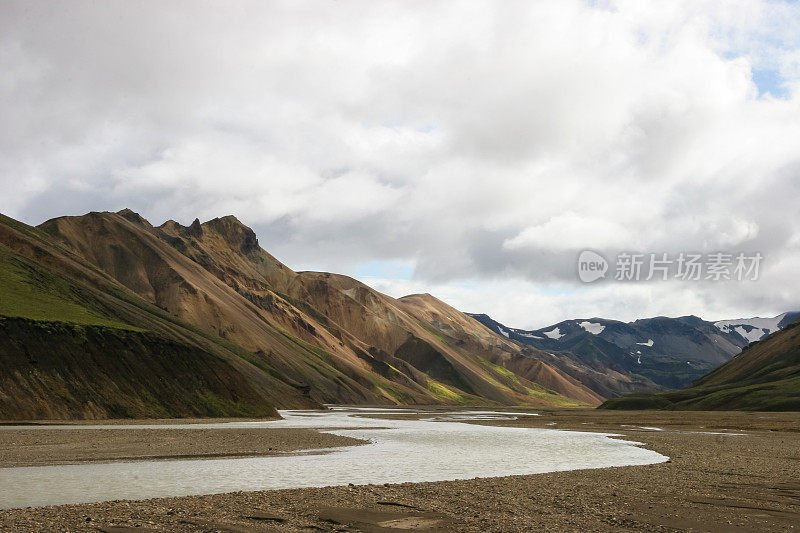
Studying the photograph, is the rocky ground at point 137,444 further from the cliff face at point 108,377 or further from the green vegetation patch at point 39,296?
the green vegetation patch at point 39,296

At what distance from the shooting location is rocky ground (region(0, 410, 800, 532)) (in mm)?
19031

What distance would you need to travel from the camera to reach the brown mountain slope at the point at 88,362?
7775 centimetres

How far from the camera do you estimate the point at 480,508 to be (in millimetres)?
22453

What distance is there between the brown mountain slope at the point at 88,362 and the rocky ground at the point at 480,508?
62299 millimetres

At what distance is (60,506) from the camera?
69.3 ft

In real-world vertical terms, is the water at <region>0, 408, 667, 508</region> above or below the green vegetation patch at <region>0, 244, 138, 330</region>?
below

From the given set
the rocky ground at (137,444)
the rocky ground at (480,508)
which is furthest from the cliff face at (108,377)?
the rocky ground at (480,508)

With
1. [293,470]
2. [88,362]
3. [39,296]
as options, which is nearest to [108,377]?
[88,362]

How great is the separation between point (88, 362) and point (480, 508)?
80.0 m

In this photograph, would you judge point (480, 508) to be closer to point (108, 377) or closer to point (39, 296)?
point (108, 377)

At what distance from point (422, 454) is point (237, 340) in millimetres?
156954

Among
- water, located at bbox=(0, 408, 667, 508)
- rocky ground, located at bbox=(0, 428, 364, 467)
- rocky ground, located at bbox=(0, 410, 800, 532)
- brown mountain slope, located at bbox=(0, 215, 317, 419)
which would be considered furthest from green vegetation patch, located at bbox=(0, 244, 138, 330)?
rocky ground, located at bbox=(0, 410, 800, 532)

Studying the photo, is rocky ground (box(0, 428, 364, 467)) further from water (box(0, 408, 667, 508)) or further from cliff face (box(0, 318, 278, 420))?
cliff face (box(0, 318, 278, 420))

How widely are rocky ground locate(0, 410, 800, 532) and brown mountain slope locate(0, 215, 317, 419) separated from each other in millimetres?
62299
